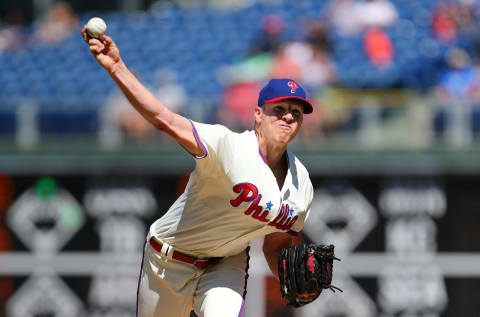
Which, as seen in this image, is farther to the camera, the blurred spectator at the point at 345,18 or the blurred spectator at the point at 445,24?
the blurred spectator at the point at 345,18

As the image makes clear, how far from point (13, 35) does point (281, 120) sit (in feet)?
31.7

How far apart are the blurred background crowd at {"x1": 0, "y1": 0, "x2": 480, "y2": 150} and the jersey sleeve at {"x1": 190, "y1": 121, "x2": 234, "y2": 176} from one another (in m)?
3.94

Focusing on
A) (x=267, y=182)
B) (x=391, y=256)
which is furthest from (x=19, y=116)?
(x=267, y=182)

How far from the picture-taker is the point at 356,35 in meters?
10.8

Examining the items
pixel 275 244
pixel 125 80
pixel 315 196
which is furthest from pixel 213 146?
pixel 315 196

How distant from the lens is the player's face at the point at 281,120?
4027 millimetres

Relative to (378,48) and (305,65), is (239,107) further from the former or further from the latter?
(378,48)

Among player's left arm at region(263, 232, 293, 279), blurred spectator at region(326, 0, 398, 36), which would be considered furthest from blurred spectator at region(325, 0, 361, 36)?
player's left arm at region(263, 232, 293, 279)

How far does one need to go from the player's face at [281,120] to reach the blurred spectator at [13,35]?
9.31 meters

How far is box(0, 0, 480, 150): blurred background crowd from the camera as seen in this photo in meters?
8.02

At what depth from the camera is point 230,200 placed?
4047 millimetres

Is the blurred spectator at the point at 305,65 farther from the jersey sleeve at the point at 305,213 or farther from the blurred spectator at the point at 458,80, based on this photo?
the jersey sleeve at the point at 305,213

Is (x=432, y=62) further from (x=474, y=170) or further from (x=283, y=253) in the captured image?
(x=283, y=253)

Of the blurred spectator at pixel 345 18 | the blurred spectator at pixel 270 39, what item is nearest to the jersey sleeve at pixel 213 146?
the blurred spectator at pixel 270 39
